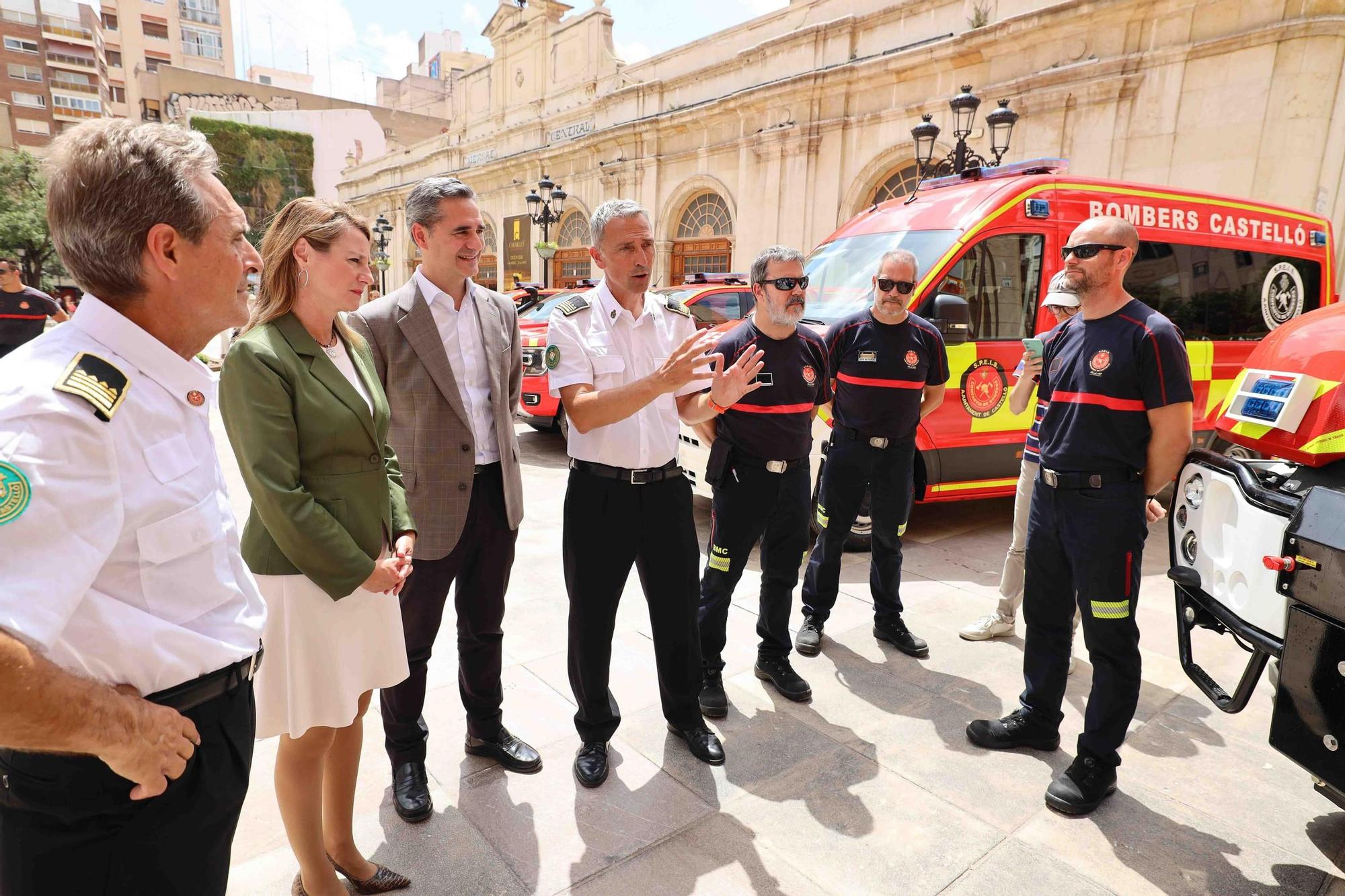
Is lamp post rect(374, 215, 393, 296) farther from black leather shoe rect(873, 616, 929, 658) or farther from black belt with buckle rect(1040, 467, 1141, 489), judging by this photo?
black belt with buckle rect(1040, 467, 1141, 489)

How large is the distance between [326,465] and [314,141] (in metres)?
61.1

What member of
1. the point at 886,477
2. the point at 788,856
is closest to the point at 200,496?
the point at 788,856

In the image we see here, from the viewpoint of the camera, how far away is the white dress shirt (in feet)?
8.57

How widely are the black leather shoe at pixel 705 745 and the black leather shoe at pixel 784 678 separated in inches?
21.3

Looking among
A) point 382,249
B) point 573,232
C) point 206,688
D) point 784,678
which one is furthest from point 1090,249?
point 382,249

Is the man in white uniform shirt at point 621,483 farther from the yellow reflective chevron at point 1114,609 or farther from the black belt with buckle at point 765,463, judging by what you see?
the yellow reflective chevron at point 1114,609

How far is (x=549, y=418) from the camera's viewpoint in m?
9.12

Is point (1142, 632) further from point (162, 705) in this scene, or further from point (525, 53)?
point (525, 53)

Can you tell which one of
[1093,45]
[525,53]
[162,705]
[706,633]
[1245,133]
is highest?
[525,53]

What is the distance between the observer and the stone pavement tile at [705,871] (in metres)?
2.26

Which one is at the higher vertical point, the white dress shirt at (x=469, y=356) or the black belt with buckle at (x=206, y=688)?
the white dress shirt at (x=469, y=356)

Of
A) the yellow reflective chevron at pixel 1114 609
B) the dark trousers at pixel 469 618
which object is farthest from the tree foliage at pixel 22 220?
the yellow reflective chevron at pixel 1114 609

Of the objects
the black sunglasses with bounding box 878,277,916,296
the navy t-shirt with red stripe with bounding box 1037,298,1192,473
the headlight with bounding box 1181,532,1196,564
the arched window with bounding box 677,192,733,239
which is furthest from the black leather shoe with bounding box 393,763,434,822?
the arched window with bounding box 677,192,733,239

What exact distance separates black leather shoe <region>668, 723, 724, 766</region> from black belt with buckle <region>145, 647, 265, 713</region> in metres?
1.93
